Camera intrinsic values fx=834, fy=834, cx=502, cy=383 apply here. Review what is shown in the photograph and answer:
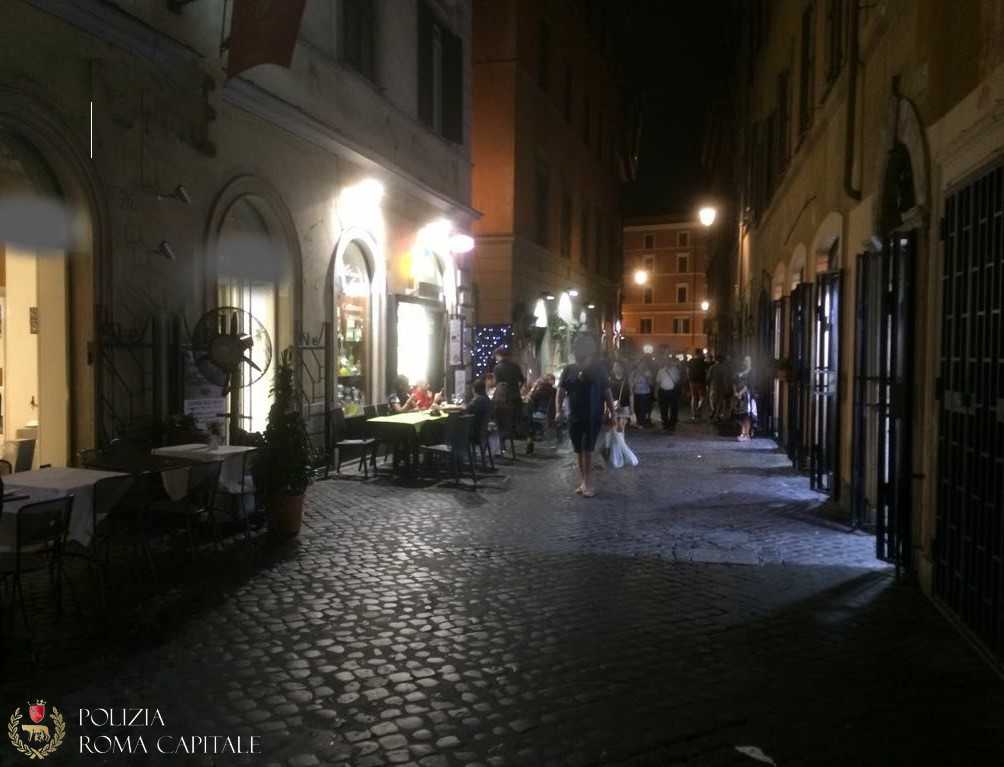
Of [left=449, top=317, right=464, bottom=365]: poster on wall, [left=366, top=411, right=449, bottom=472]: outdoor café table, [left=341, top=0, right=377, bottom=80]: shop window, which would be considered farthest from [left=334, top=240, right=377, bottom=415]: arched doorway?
[left=449, top=317, right=464, bottom=365]: poster on wall

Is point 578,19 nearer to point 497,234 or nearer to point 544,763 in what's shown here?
point 497,234

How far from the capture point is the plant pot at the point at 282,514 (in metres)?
7.61

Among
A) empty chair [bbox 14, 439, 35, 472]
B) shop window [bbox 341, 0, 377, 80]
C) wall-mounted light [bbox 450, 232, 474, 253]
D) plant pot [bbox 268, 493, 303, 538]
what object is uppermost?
shop window [bbox 341, 0, 377, 80]

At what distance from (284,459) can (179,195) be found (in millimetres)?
3451

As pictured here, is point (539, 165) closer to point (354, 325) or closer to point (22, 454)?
point (354, 325)

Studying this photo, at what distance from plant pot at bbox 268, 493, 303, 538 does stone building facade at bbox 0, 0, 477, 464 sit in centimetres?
190

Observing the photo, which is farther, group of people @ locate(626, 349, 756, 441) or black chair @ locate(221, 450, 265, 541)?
group of people @ locate(626, 349, 756, 441)

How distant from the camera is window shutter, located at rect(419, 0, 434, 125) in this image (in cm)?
1534

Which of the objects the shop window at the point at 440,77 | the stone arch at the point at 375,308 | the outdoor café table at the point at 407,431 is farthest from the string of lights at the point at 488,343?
the outdoor café table at the point at 407,431

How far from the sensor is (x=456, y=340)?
1734 centimetres

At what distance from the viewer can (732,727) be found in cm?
391

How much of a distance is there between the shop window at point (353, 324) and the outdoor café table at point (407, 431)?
1.77 meters

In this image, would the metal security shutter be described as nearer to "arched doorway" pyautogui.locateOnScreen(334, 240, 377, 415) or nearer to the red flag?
the red flag

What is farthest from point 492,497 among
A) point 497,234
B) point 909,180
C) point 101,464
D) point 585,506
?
point 497,234
